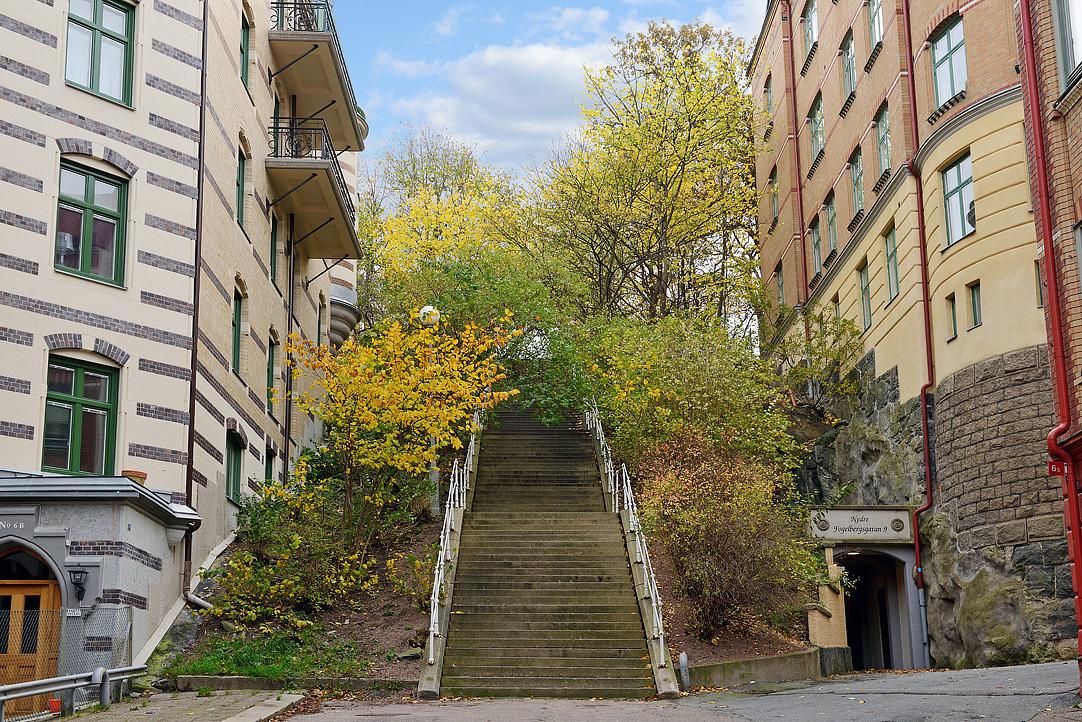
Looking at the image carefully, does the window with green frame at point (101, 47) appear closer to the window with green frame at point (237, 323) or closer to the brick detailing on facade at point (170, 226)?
the brick detailing on facade at point (170, 226)

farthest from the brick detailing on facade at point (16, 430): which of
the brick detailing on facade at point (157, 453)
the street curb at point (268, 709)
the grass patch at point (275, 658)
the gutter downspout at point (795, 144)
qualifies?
the gutter downspout at point (795, 144)

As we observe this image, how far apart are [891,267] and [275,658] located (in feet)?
54.1

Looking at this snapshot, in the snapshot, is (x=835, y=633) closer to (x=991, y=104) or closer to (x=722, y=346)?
(x=722, y=346)

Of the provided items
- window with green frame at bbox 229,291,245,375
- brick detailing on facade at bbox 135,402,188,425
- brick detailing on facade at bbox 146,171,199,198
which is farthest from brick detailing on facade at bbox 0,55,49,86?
window with green frame at bbox 229,291,245,375

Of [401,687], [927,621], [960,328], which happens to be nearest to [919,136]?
[960,328]

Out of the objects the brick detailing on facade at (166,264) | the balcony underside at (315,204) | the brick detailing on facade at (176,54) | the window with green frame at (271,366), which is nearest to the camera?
the brick detailing on facade at (166,264)

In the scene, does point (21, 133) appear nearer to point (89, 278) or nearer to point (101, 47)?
point (101, 47)

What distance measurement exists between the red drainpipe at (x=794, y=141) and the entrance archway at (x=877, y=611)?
7664 millimetres

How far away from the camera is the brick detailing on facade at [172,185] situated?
1952 cm

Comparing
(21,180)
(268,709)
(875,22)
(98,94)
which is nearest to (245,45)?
(98,94)

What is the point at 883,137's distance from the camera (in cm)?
2809

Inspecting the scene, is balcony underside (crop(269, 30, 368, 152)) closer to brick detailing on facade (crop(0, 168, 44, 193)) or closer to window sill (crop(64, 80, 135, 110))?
window sill (crop(64, 80, 135, 110))

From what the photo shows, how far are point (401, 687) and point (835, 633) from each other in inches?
332

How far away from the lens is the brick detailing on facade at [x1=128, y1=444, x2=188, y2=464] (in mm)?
18391
